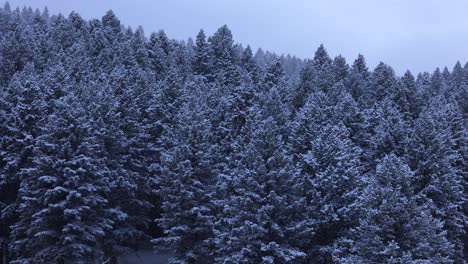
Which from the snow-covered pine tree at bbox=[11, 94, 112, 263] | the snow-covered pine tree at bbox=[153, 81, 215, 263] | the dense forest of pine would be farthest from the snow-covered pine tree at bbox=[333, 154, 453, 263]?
the snow-covered pine tree at bbox=[11, 94, 112, 263]

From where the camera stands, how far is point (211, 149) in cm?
3631

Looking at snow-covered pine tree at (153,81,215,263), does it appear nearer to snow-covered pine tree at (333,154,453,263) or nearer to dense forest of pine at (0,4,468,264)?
dense forest of pine at (0,4,468,264)

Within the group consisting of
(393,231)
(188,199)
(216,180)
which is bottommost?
(393,231)

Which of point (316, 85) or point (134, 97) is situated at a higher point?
point (316, 85)

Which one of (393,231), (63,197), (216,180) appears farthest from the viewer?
(216,180)

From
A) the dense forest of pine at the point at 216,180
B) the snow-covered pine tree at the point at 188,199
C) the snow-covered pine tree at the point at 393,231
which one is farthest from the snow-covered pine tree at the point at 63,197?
the snow-covered pine tree at the point at 393,231

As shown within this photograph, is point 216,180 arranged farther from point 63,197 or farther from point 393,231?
point 393,231

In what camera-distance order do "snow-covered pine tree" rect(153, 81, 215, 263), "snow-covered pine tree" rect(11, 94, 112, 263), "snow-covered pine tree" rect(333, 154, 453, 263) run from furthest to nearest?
"snow-covered pine tree" rect(153, 81, 215, 263)
"snow-covered pine tree" rect(11, 94, 112, 263)
"snow-covered pine tree" rect(333, 154, 453, 263)

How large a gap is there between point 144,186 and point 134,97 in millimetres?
9522

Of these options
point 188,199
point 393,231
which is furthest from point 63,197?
point 393,231

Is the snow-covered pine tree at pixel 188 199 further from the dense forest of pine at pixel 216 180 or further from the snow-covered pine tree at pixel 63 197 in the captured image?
the snow-covered pine tree at pixel 63 197

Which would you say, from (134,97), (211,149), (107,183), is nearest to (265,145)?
(211,149)

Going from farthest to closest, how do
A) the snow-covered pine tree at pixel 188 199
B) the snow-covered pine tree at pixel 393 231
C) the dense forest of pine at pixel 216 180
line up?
the snow-covered pine tree at pixel 188 199 → the dense forest of pine at pixel 216 180 → the snow-covered pine tree at pixel 393 231

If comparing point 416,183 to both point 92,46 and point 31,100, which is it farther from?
point 92,46
